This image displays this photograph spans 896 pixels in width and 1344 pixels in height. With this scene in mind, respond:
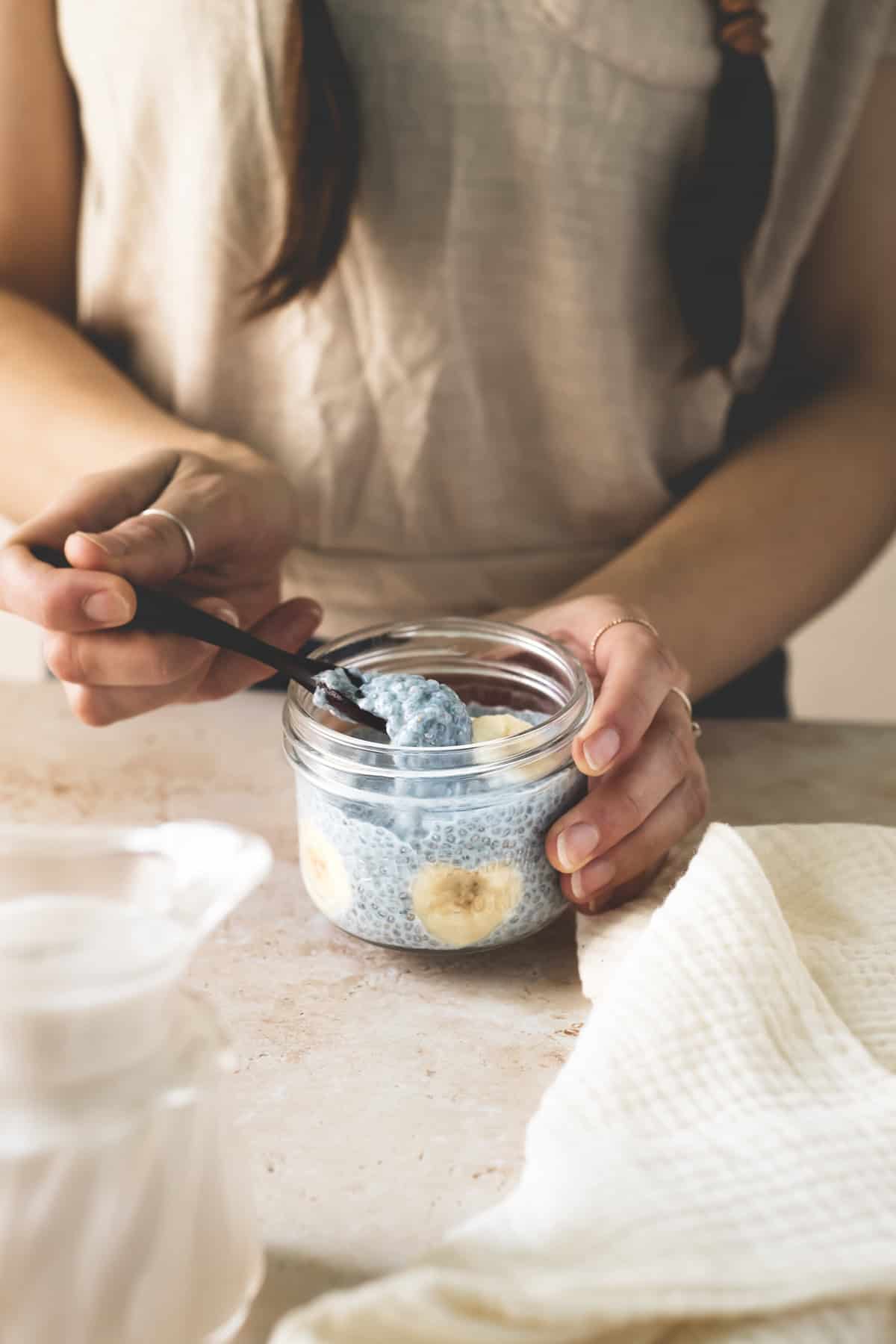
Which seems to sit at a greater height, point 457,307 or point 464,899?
point 457,307

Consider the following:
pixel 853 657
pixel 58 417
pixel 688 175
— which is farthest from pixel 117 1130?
pixel 853 657

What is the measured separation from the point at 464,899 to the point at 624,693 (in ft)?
0.41

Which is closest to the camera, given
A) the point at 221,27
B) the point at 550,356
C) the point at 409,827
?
the point at 409,827

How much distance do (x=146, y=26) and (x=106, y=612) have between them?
0.42 m

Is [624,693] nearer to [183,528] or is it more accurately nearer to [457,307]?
[183,528]

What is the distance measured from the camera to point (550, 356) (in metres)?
0.86

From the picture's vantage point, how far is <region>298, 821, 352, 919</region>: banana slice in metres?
0.57

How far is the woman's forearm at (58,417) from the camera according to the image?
78cm

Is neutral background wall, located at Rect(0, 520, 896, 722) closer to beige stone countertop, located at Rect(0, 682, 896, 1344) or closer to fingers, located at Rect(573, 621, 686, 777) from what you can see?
beige stone countertop, located at Rect(0, 682, 896, 1344)

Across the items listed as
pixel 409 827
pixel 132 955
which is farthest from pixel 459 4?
pixel 132 955

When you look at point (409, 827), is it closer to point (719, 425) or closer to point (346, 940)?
point (346, 940)

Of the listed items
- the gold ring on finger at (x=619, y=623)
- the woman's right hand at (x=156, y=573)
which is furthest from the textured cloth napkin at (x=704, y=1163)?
the woman's right hand at (x=156, y=573)

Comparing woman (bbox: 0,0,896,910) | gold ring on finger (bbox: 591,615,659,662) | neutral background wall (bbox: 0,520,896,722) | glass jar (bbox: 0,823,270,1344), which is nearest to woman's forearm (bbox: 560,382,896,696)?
woman (bbox: 0,0,896,910)

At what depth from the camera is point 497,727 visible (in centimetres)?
60
